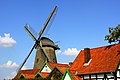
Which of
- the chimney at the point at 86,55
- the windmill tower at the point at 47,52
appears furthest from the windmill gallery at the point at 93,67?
the windmill tower at the point at 47,52

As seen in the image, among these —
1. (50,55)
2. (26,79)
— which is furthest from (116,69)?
(50,55)

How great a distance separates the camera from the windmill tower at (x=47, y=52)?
186ft

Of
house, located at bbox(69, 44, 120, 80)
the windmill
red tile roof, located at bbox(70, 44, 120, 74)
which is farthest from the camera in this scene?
the windmill

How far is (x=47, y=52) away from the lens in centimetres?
5653

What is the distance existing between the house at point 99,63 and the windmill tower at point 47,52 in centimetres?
1505

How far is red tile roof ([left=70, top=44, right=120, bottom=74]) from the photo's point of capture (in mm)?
34438

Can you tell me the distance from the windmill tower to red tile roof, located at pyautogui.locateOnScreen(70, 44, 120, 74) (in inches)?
626

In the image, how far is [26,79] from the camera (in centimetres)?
4638

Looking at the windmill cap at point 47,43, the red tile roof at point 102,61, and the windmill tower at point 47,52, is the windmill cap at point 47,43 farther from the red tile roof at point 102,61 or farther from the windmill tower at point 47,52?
the red tile roof at point 102,61

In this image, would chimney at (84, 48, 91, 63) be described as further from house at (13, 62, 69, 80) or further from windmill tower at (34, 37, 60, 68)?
windmill tower at (34, 37, 60, 68)

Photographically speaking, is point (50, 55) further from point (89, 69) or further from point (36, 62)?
point (89, 69)

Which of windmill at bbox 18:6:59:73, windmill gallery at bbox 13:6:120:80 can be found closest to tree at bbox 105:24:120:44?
windmill gallery at bbox 13:6:120:80

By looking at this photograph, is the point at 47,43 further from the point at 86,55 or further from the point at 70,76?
the point at 70,76

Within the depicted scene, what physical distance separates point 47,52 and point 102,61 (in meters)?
21.3
